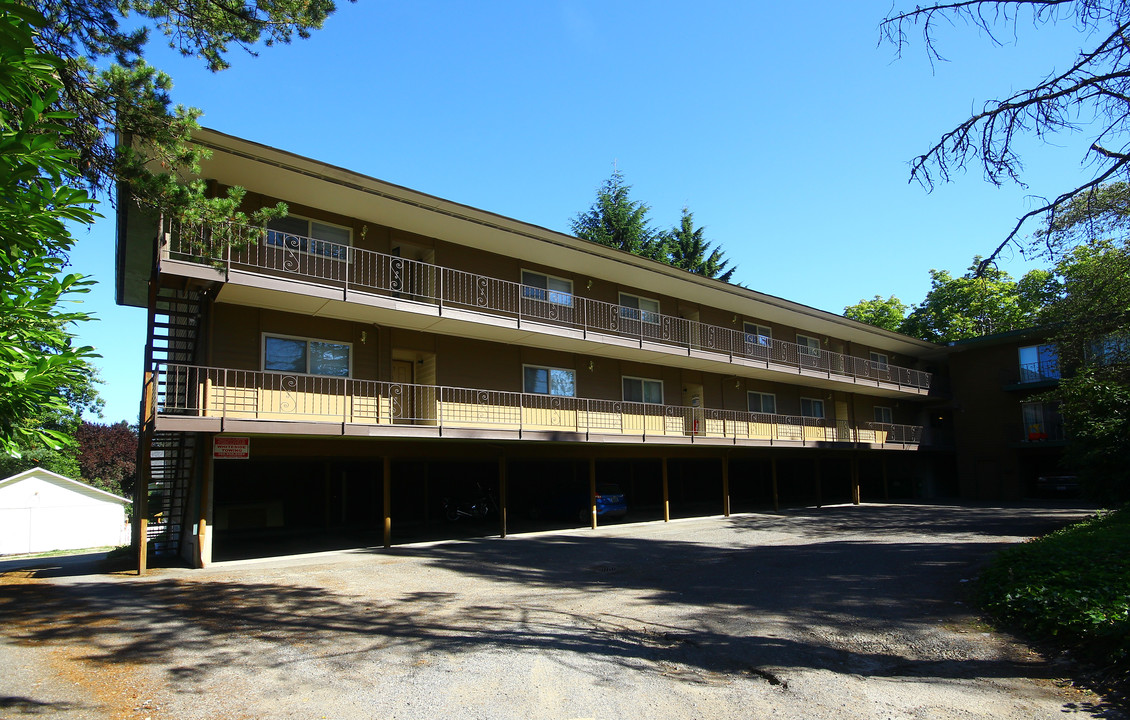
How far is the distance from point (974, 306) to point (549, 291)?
3589cm

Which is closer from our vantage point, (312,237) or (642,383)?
(312,237)

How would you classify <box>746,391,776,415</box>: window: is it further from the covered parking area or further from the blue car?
the blue car

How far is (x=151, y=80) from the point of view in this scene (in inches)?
344

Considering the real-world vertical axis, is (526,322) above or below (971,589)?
above

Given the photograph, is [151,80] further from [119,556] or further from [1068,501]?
[1068,501]

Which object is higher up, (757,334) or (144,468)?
(757,334)

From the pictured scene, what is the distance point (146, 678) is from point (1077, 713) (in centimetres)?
780

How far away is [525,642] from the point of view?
7562mm

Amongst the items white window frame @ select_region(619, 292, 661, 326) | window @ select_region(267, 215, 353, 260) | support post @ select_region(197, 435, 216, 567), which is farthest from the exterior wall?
support post @ select_region(197, 435, 216, 567)

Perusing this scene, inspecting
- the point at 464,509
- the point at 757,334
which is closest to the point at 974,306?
the point at 757,334

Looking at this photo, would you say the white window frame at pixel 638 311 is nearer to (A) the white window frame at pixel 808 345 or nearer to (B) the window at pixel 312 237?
(A) the white window frame at pixel 808 345

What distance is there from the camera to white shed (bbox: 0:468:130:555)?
34.4 metres

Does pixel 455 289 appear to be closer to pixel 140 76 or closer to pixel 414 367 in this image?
pixel 414 367

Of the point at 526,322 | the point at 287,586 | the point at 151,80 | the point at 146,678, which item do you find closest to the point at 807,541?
the point at 526,322
